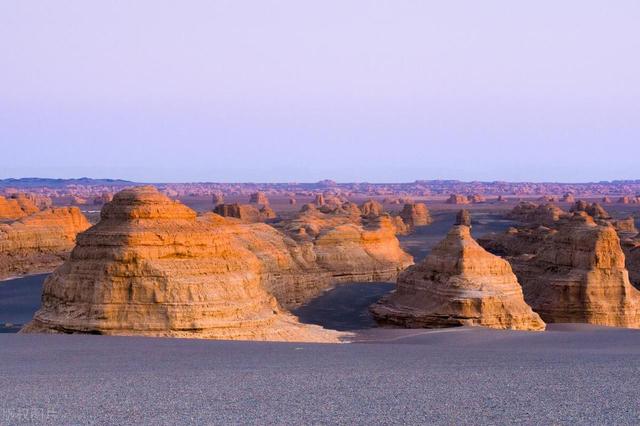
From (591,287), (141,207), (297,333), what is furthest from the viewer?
(591,287)

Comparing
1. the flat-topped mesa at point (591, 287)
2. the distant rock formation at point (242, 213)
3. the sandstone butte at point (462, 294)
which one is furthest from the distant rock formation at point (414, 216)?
the sandstone butte at point (462, 294)

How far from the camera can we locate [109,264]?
1656 cm

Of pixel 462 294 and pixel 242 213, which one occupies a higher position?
pixel 462 294

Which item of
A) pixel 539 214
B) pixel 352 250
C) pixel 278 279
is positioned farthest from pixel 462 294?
pixel 539 214

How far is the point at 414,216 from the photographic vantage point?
99250 millimetres

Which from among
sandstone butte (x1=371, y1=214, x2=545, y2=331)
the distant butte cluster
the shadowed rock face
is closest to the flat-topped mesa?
the distant butte cluster

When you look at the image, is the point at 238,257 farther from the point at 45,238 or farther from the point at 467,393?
the point at 45,238

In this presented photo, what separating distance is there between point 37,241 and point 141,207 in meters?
A: 31.6

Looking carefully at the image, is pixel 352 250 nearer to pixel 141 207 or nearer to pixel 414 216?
pixel 141 207

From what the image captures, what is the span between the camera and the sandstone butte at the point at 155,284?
1612cm

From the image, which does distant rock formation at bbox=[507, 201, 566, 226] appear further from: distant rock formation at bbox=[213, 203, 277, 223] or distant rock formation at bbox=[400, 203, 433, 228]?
distant rock formation at bbox=[213, 203, 277, 223]

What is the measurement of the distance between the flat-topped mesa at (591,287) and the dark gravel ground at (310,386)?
569 inches

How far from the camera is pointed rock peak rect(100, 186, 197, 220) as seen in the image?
17781 mm

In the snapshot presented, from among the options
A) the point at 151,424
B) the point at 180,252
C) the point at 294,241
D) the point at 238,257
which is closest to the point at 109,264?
the point at 180,252
